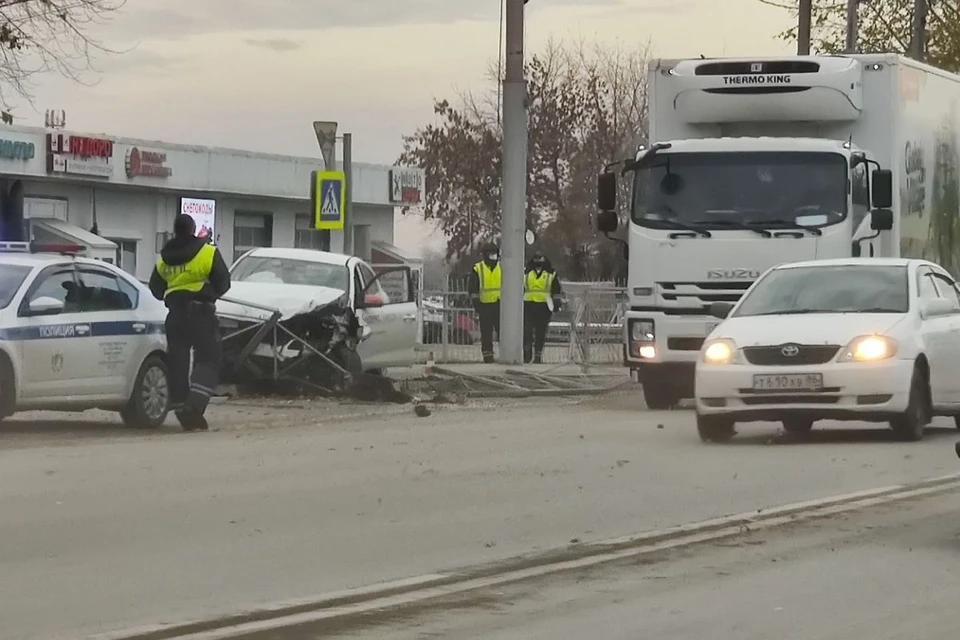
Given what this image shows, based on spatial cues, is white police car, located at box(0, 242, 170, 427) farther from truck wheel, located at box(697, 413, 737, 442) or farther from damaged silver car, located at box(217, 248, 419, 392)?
truck wheel, located at box(697, 413, 737, 442)

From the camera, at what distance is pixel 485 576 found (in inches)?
354

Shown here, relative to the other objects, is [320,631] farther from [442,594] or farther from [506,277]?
[506,277]

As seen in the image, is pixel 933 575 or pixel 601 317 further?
pixel 601 317

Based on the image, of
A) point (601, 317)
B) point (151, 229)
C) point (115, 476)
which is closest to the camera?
point (115, 476)

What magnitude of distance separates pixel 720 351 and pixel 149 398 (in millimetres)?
5180

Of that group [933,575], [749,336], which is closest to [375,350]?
[749,336]

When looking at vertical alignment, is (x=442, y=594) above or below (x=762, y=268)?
below

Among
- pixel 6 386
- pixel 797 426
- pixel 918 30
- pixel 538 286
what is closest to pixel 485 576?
pixel 6 386

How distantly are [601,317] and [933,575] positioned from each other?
24732 millimetres

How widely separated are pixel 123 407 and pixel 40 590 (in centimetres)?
938

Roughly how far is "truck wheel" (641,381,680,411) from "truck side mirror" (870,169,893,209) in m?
2.86

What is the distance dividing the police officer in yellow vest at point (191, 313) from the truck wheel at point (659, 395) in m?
5.29

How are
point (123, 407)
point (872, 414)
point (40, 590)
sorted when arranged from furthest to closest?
point (123, 407) < point (872, 414) < point (40, 590)

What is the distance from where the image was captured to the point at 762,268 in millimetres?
19953
